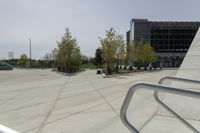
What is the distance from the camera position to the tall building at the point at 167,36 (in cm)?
10681

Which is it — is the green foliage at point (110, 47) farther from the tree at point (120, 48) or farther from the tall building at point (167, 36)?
the tall building at point (167, 36)

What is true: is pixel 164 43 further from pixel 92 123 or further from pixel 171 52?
pixel 92 123

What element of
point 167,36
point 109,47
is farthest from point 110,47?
point 167,36

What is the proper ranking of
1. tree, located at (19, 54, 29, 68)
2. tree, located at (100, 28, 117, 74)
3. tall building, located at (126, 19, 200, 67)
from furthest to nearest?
1. tree, located at (19, 54, 29, 68)
2. tall building, located at (126, 19, 200, 67)
3. tree, located at (100, 28, 117, 74)

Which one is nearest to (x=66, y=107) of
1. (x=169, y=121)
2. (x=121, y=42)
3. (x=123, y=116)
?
(x=169, y=121)

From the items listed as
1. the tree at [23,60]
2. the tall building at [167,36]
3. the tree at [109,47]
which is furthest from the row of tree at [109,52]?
the tree at [23,60]

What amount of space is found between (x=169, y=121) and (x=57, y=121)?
9.62ft

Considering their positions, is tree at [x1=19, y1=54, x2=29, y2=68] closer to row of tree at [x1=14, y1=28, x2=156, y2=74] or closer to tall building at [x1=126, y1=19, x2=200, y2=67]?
tall building at [x1=126, y1=19, x2=200, y2=67]

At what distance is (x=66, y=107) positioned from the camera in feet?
39.5

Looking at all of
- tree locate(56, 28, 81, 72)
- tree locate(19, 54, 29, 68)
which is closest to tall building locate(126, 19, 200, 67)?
tree locate(19, 54, 29, 68)

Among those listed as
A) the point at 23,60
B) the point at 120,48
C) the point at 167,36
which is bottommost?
the point at 23,60

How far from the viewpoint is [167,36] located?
10744 cm

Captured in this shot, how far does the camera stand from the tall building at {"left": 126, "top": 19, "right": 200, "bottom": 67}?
10681cm

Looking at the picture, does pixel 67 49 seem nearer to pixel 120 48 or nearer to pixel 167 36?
pixel 120 48
